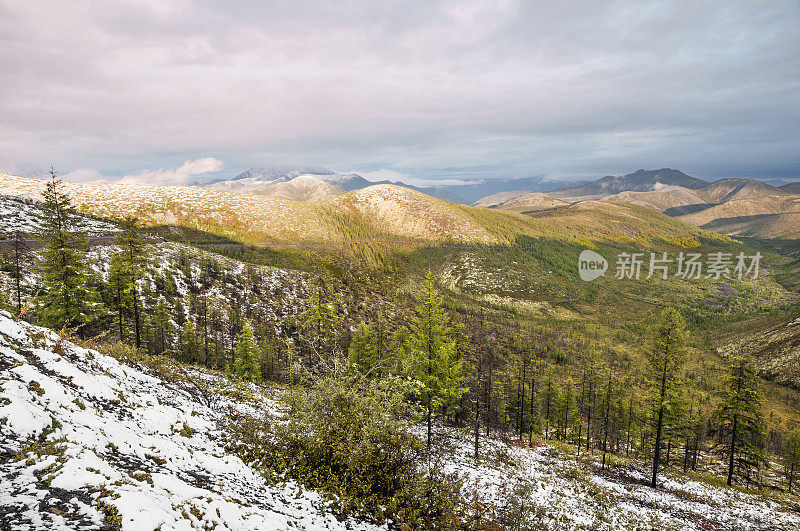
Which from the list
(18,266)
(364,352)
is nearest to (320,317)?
(364,352)

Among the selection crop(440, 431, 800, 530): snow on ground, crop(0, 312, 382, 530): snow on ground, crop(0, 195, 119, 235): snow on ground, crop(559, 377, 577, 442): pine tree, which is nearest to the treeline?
crop(559, 377, 577, 442): pine tree

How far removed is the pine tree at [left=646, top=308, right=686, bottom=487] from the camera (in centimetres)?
2720

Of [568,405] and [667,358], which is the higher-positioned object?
[667,358]

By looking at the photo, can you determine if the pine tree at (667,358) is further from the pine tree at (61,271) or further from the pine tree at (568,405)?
the pine tree at (61,271)

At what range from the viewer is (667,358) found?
91.1 ft

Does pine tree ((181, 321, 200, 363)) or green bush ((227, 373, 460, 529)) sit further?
pine tree ((181, 321, 200, 363))

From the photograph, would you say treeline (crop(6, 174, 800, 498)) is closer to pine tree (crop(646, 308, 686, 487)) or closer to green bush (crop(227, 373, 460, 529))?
pine tree (crop(646, 308, 686, 487))

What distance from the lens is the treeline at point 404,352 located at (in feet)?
84.9

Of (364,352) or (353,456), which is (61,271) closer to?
(364,352)

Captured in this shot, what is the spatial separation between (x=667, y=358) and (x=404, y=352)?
76.8 ft

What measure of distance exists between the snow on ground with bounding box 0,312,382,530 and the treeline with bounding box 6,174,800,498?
3526 millimetres

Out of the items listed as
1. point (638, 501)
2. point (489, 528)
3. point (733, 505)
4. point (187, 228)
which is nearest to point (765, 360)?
point (733, 505)

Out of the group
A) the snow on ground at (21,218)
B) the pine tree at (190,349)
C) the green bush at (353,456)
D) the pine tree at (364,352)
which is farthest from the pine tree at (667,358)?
the snow on ground at (21,218)

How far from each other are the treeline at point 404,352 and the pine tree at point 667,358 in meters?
0.10
